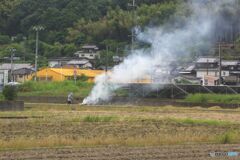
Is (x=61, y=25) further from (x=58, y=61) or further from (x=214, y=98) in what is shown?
(x=214, y=98)

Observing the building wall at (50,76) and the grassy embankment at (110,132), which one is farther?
the building wall at (50,76)

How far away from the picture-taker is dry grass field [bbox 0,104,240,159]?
48.0ft

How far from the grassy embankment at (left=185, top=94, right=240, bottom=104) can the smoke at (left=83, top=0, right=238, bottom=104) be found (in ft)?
19.3

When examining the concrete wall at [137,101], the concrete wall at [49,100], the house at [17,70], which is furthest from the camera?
the house at [17,70]

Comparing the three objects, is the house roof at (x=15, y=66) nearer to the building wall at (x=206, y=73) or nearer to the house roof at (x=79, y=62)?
A: the house roof at (x=79, y=62)

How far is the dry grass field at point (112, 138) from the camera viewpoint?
14641 millimetres

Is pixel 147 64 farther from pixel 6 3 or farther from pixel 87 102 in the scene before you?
pixel 6 3

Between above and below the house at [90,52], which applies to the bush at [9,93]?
below

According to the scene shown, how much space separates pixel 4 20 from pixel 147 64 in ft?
213

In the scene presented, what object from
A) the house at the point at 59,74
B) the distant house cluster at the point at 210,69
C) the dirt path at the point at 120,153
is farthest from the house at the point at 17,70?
the dirt path at the point at 120,153

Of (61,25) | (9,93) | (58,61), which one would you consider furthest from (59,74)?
(9,93)

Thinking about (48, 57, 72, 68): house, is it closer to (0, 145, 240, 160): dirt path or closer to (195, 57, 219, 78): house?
(195, 57, 219, 78): house

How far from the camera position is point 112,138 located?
17.5 metres

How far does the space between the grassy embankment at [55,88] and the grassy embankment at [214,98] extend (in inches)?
463
